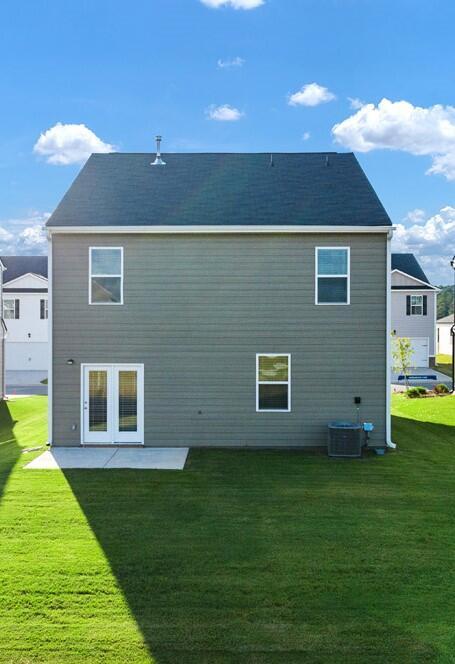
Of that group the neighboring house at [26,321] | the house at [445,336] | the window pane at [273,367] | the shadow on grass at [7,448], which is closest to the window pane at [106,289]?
the window pane at [273,367]

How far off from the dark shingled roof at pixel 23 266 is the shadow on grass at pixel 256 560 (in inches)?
1162

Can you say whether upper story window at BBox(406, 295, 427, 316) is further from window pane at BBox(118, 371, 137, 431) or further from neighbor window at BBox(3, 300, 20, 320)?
neighbor window at BBox(3, 300, 20, 320)

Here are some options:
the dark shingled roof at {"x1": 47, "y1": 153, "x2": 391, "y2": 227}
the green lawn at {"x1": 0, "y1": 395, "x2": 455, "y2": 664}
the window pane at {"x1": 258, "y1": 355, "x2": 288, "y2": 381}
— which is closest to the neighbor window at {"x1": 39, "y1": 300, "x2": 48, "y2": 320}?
the dark shingled roof at {"x1": 47, "y1": 153, "x2": 391, "y2": 227}

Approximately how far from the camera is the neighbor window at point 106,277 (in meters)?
12.2

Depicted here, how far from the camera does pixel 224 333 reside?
1214cm

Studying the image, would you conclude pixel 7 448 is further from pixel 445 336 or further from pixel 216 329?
pixel 445 336

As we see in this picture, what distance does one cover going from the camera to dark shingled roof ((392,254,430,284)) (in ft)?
114

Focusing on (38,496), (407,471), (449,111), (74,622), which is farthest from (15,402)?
(449,111)

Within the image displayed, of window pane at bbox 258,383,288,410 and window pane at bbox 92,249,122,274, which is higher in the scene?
window pane at bbox 92,249,122,274

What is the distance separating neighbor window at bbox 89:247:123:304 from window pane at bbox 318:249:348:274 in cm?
479

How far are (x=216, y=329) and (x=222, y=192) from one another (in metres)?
3.76

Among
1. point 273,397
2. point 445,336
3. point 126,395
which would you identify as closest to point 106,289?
point 126,395

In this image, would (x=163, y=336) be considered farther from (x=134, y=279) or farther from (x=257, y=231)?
(x=257, y=231)

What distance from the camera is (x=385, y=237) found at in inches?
474
